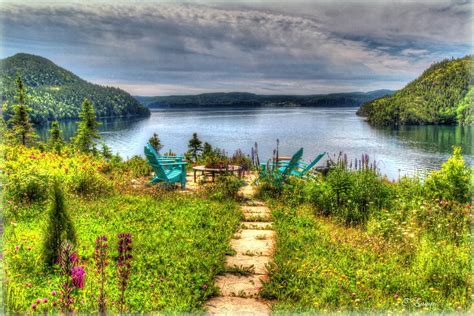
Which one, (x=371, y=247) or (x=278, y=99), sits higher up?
(x=278, y=99)

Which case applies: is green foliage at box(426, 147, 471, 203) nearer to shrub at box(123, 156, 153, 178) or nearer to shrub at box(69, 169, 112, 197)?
shrub at box(69, 169, 112, 197)

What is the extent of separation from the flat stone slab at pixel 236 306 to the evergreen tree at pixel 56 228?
66.7 inches

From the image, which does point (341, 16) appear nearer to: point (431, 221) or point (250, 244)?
point (431, 221)

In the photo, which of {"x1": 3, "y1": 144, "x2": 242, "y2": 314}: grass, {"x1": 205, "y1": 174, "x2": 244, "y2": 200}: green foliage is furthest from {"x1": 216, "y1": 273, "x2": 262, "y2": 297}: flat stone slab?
{"x1": 205, "y1": 174, "x2": 244, "y2": 200}: green foliage

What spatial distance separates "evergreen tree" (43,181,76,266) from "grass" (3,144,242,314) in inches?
5.9

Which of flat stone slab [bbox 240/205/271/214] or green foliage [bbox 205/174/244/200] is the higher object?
green foliage [bbox 205/174/244/200]

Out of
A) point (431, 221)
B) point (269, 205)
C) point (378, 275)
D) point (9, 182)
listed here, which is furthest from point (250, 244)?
point (9, 182)

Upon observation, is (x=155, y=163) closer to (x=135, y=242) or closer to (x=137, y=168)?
(x=137, y=168)

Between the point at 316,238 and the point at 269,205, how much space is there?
6.69ft

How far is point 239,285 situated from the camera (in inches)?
142

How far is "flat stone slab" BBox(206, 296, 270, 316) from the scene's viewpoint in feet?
10.2

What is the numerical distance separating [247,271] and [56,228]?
6.67 feet

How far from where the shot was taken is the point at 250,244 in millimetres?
4801

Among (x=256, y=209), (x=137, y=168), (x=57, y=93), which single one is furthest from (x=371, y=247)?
(x=57, y=93)
